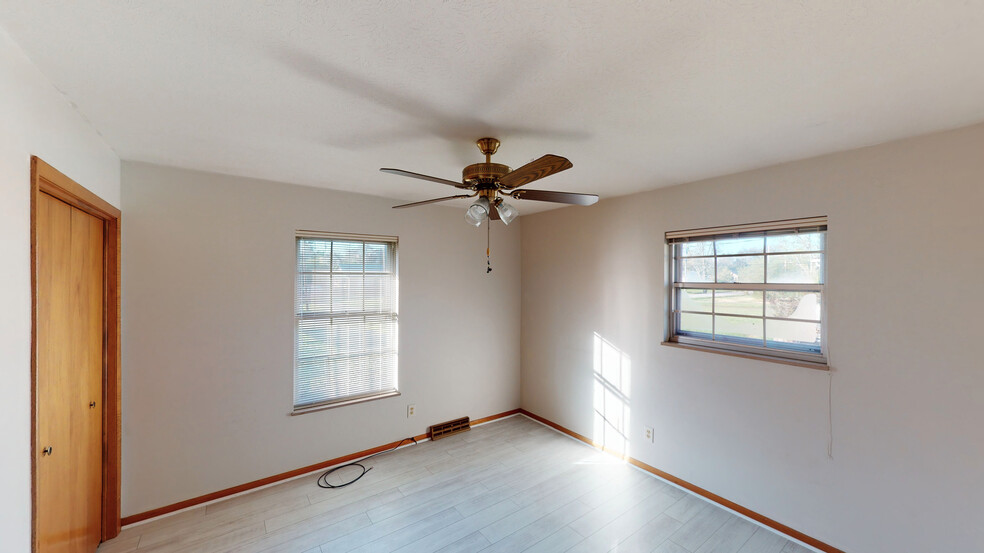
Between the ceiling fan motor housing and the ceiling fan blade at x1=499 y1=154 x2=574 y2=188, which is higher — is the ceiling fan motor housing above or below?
above

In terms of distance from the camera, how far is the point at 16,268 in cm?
127

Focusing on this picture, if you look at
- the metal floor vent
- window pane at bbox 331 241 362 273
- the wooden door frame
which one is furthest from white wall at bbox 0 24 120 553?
the metal floor vent

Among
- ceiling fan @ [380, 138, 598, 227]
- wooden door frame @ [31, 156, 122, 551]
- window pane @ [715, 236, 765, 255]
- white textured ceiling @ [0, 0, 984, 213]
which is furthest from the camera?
window pane @ [715, 236, 765, 255]

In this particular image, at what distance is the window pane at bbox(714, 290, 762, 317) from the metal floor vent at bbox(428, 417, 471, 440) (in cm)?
267

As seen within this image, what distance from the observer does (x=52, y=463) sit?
1.64 metres

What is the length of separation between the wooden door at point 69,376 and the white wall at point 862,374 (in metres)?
3.61

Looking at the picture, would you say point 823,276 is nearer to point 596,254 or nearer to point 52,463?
point 596,254

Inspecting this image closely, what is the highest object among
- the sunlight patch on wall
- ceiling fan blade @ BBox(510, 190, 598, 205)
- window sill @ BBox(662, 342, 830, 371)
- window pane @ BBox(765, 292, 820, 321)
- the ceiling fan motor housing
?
the ceiling fan motor housing

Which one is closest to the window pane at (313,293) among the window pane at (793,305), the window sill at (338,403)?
the window sill at (338,403)

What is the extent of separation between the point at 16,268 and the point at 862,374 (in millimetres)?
3923

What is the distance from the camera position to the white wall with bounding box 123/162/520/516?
2.49 meters

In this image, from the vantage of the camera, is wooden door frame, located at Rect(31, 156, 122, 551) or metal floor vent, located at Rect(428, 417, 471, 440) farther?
metal floor vent, located at Rect(428, 417, 471, 440)

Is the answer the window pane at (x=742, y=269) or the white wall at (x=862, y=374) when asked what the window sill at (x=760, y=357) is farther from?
the window pane at (x=742, y=269)

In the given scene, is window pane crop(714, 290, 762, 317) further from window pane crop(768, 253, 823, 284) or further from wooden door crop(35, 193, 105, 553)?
wooden door crop(35, 193, 105, 553)
